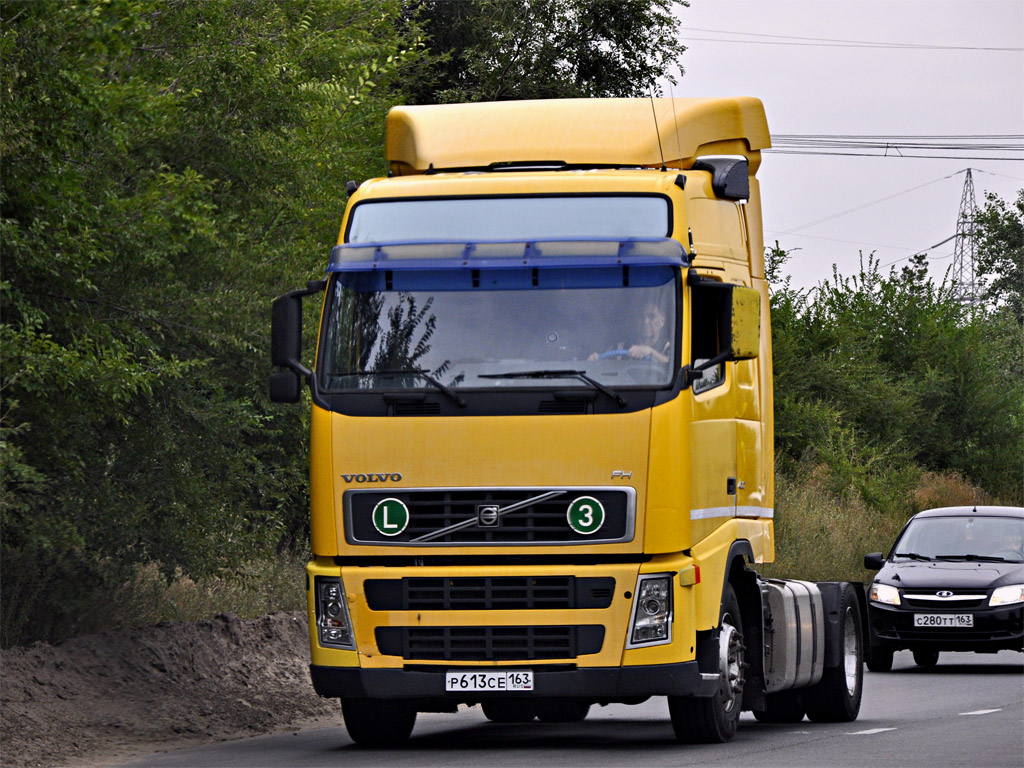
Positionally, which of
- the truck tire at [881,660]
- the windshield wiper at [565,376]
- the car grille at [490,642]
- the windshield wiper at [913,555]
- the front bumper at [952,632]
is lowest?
the truck tire at [881,660]

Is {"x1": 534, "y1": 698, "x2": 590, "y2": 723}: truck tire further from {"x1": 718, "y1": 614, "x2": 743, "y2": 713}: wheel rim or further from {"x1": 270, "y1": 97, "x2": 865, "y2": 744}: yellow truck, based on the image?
{"x1": 718, "y1": 614, "x2": 743, "y2": 713}: wheel rim

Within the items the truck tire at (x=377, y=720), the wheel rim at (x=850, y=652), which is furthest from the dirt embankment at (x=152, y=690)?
the wheel rim at (x=850, y=652)

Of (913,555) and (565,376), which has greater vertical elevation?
(565,376)

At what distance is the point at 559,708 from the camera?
11766 mm

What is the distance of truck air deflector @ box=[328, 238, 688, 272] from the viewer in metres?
10.9

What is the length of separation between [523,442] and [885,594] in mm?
9889

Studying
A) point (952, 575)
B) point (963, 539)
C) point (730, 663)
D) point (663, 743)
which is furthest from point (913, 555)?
point (730, 663)

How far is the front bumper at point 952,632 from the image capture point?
1875cm

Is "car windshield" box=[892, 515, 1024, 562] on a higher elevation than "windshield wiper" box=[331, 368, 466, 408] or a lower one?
lower

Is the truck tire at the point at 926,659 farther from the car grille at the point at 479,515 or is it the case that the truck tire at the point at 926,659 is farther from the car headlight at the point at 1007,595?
the car grille at the point at 479,515

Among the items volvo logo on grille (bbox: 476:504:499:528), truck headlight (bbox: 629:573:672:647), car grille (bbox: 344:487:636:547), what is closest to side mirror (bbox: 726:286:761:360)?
car grille (bbox: 344:487:636:547)

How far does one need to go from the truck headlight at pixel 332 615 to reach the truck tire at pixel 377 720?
1235mm

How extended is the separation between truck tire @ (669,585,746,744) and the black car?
673 centimetres

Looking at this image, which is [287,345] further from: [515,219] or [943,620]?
[943,620]
